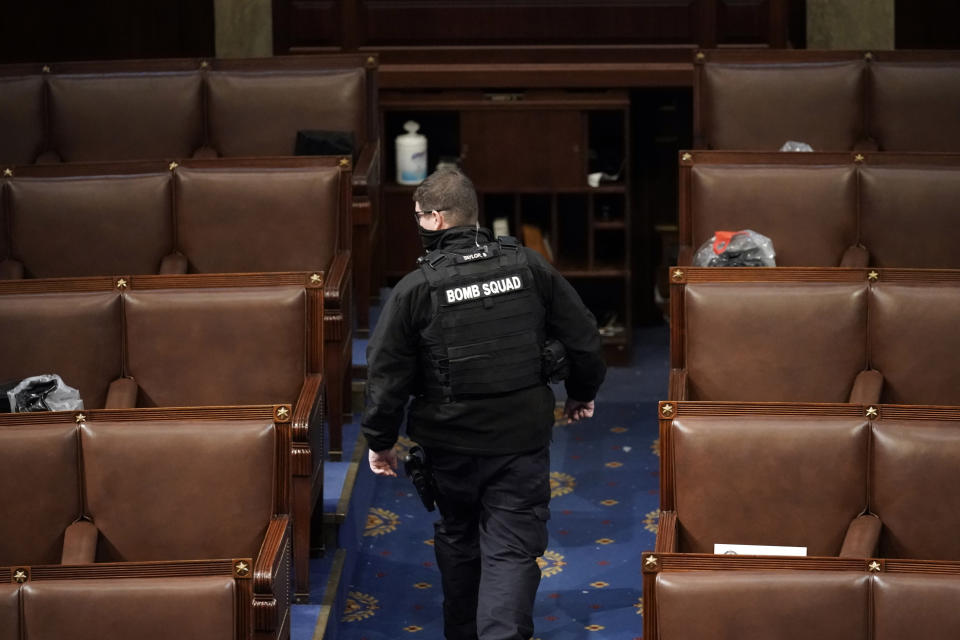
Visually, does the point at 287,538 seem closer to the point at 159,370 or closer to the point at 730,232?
the point at 159,370

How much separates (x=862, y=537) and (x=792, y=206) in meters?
1.07

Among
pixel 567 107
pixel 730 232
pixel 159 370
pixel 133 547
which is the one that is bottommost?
pixel 133 547

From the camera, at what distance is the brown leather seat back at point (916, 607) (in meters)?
1.78

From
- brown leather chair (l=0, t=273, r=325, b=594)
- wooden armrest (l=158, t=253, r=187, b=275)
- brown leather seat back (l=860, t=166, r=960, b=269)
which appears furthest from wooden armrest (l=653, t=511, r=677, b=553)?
wooden armrest (l=158, t=253, r=187, b=275)

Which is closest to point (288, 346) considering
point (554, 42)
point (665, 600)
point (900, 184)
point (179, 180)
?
point (179, 180)

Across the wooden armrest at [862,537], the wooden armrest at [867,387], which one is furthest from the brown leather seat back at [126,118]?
the wooden armrest at [862,537]

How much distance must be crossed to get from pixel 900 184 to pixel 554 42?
1.59 m

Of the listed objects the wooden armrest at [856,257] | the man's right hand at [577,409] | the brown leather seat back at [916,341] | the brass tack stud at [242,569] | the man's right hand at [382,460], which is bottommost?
the brass tack stud at [242,569]

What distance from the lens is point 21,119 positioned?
3.63 meters

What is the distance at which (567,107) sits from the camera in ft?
13.4

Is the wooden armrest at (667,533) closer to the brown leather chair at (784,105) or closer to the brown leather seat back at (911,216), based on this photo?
the brown leather seat back at (911,216)

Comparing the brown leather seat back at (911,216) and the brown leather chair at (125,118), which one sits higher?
the brown leather chair at (125,118)

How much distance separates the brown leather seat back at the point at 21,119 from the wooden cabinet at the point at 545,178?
37.6 inches

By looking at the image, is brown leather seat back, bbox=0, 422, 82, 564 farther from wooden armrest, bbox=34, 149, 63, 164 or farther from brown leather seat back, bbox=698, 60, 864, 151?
brown leather seat back, bbox=698, 60, 864, 151
